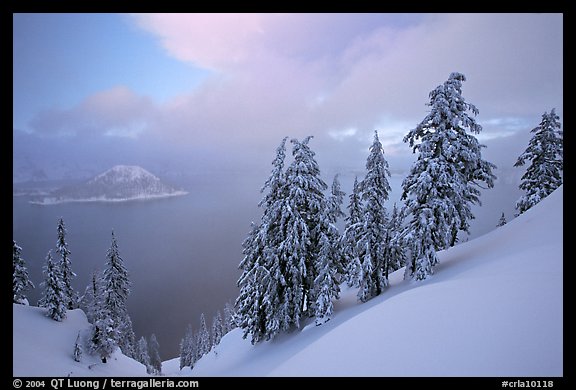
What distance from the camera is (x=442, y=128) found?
1236cm

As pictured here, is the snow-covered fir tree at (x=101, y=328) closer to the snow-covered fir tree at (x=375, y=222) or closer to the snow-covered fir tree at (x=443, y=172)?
the snow-covered fir tree at (x=375, y=222)

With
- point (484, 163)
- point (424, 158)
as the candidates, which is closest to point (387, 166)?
point (424, 158)

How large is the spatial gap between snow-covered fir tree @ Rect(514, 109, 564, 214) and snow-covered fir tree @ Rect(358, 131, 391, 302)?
1215 cm

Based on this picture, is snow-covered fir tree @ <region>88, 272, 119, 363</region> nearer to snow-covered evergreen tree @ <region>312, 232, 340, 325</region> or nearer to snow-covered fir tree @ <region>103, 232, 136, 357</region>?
snow-covered fir tree @ <region>103, 232, 136, 357</region>

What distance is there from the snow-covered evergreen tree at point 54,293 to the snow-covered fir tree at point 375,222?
35.6m

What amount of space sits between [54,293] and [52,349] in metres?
8.40

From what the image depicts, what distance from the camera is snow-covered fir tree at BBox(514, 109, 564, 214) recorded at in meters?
17.9

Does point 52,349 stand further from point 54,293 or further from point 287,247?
point 287,247

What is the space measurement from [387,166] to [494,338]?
12.3 meters

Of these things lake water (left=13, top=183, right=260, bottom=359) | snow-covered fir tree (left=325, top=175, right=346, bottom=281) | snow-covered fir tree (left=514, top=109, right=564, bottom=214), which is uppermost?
snow-covered fir tree (left=514, top=109, right=564, bottom=214)

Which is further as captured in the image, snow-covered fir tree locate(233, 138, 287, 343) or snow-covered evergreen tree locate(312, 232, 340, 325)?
snow-covered fir tree locate(233, 138, 287, 343)

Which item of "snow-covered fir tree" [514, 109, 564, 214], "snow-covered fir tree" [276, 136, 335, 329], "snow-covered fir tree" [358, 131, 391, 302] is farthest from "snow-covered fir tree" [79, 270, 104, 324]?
"snow-covered fir tree" [514, 109, 564, 214]
